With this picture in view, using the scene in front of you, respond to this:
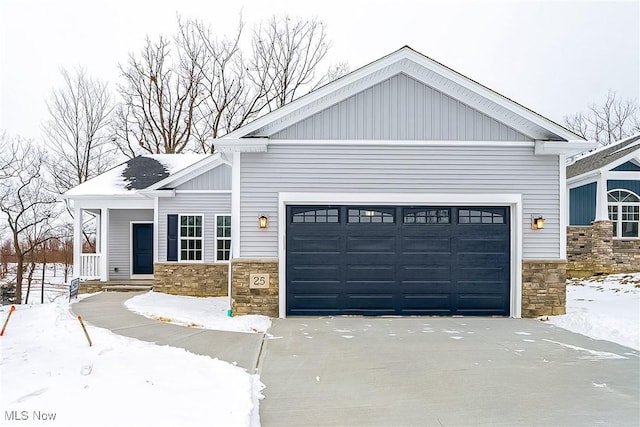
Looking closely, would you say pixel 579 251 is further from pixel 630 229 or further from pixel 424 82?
pixel 424 82

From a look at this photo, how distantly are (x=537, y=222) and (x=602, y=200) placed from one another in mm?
7501

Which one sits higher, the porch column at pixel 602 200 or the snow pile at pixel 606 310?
the porch column at pixel 602 200

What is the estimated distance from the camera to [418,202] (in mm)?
9273

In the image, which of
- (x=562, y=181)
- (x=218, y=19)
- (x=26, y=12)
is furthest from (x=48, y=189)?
(x=562, y=181)

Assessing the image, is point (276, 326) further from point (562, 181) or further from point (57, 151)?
point (57, 151)

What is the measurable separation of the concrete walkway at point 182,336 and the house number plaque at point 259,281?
167 centimetres

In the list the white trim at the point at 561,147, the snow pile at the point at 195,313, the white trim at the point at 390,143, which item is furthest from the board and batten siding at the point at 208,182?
the white trim at the point at 561,147

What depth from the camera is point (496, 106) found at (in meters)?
9.24

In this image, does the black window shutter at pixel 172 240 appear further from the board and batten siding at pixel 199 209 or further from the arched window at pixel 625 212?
the arched window at pixel 625 212

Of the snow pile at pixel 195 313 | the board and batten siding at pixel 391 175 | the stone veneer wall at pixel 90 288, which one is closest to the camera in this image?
the snow pile at pixel 195 313

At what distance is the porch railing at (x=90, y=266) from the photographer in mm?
14398

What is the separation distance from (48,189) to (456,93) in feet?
76.0

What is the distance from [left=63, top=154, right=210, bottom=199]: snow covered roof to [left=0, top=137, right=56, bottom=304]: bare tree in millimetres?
9002

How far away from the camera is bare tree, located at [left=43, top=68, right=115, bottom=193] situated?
2500 cm
